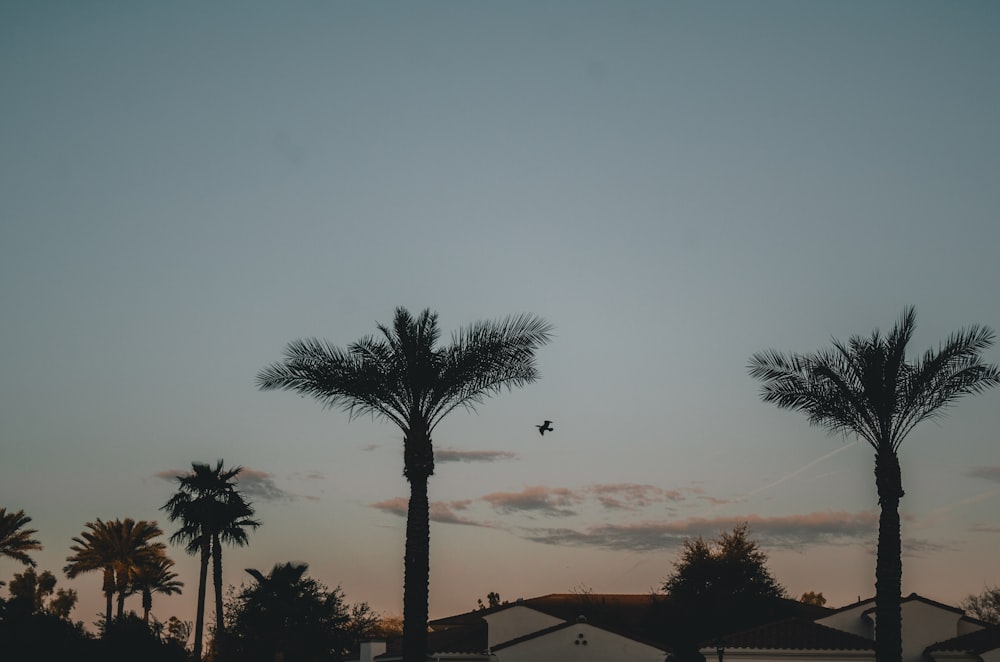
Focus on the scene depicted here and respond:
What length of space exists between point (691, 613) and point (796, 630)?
50.8 feet

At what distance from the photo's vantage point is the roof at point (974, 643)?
4294cm

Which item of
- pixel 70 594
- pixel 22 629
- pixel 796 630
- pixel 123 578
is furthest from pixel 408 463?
pixel 70 594

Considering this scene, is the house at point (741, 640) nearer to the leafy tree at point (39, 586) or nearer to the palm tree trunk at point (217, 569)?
the palm tree trunk at point (217, 569)

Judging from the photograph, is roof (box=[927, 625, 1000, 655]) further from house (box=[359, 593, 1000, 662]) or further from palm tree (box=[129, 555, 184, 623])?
palm tree (box=[129, 555, 184, 623])

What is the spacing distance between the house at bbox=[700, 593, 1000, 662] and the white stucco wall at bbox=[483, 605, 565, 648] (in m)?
8.64

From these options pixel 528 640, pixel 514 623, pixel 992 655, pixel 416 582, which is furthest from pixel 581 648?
pixel 416 582

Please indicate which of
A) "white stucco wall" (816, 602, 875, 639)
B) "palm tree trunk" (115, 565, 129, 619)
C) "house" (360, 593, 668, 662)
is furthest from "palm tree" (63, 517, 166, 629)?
"white stucco wall" (816, 602, 875, 639)

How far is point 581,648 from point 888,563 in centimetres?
1886

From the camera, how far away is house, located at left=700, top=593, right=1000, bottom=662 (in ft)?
134

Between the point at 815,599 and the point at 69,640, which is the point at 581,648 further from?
the point at 815,599

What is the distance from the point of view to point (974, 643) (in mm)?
44125

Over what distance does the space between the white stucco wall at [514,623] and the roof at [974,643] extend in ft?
55.9

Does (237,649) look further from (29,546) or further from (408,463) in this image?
(29,546)

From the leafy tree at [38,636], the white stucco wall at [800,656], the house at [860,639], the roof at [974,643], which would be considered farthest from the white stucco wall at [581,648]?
the leafy tree at [38,636]
